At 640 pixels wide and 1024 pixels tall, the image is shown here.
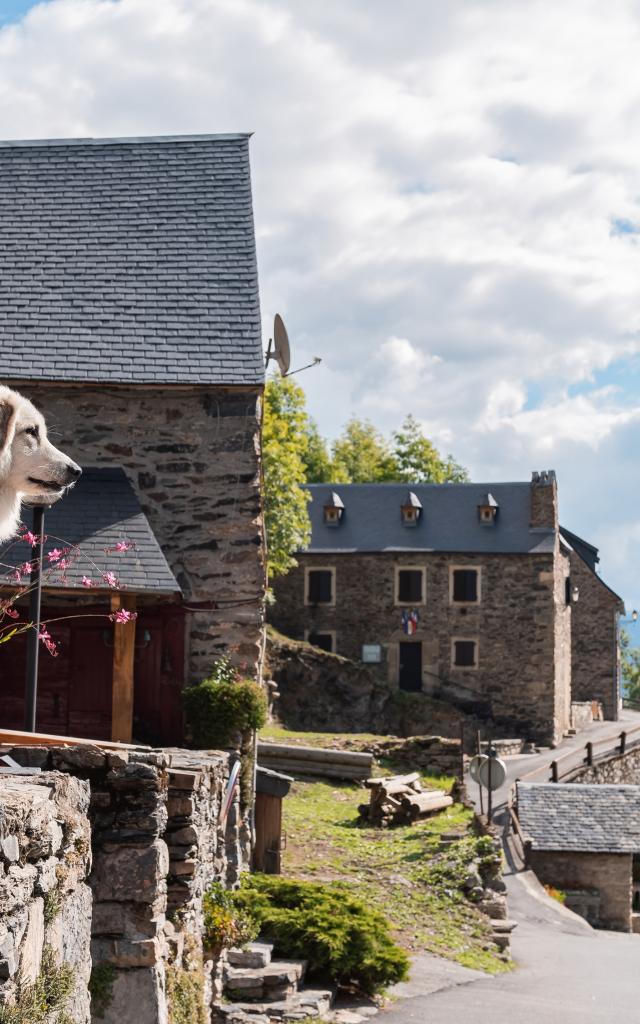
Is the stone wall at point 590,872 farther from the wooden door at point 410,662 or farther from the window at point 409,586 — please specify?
the window at point 409,586

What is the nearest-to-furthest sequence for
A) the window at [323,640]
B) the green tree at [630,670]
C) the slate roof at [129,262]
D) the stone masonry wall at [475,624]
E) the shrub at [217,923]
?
the shrub at [217,923], the slate roof at [129,262], the stone masonry wall at [475,624], the window at [323,640], the green tree at [630,670]

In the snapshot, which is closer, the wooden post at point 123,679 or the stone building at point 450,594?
the wooden post at point 123,679

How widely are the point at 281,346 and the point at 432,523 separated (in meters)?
28.7

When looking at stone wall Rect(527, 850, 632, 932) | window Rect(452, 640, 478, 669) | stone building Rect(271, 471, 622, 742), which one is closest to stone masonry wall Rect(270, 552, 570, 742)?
stone building Rect(271, 471, 622, 742)

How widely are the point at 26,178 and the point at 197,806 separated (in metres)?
11.3

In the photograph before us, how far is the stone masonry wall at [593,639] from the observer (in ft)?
161

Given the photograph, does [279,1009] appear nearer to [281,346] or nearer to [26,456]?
[26,456]

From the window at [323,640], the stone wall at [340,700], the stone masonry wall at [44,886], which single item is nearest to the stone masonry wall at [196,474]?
the stone masonry wall at [44,886]

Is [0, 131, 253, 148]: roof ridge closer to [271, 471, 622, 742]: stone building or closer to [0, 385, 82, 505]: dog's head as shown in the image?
[0, 385, 82, 505]: dog's head

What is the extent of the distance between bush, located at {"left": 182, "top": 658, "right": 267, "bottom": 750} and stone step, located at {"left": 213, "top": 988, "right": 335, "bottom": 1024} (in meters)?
3.41

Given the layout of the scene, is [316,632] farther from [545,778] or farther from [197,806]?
[197,806]

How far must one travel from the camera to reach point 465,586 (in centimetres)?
4278

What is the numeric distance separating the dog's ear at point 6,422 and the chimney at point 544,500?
3824 cm

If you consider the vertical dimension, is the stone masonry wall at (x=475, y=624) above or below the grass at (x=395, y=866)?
above
